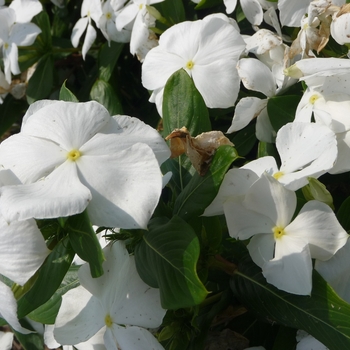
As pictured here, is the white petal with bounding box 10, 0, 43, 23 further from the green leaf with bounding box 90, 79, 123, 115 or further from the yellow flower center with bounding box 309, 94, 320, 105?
the yellow flower center with bounding box 309, 94, 320, 105

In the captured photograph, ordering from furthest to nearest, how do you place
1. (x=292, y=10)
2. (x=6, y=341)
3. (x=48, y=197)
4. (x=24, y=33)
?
(x=24, y=33) < (x=6, y=341) < (x=292, y=10) < (x=48, y=197)

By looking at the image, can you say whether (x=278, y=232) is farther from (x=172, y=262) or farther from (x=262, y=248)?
(x=172, y=262)

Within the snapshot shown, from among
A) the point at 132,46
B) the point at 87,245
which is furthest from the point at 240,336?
the point at 132,46

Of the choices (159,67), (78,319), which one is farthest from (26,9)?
(78,319)

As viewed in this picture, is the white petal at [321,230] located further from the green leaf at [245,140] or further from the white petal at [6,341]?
the white petal at [6,341]

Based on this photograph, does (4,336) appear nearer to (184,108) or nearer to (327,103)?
(184,108)

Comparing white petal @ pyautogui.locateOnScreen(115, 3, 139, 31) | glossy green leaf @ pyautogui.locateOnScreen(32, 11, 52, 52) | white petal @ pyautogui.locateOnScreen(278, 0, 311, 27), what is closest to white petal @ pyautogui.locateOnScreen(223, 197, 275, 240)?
white petal @ pyautogui.locateOnScreen(278, 0, 311, 27)
